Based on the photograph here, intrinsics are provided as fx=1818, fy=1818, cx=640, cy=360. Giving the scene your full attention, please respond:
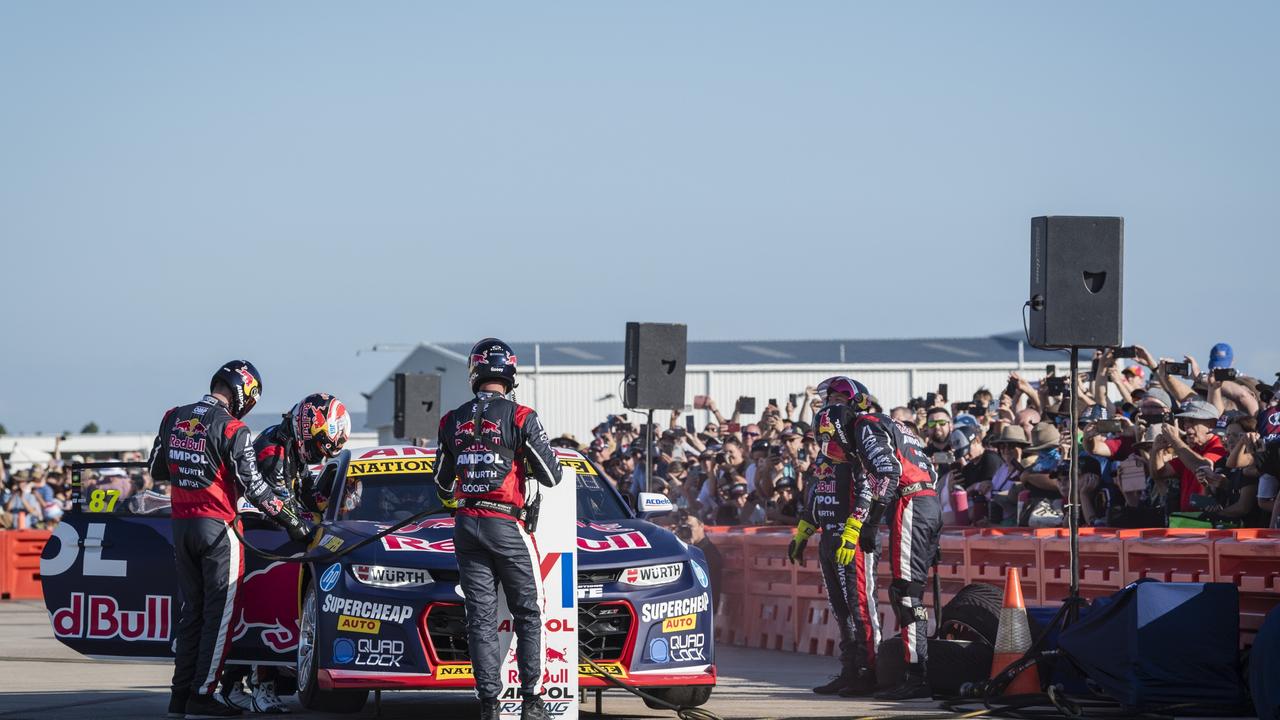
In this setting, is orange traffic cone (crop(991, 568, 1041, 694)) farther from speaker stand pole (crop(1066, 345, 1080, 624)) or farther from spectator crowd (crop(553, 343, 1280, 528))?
spectator crowd (crop(553, 343, 1280, 528))

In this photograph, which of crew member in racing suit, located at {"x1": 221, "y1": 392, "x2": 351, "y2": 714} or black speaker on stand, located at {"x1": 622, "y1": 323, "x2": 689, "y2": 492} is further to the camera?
black speaker on stand, located at {"x1": 622, "y1": 323, "x2": 689, "y2": 492}

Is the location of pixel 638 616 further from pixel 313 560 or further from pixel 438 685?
pixel 313 560

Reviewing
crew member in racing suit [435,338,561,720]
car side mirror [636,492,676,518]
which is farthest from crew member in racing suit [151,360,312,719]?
car side mirror [636,492,676,518]

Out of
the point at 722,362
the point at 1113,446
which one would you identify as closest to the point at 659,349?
the point at 1113,446

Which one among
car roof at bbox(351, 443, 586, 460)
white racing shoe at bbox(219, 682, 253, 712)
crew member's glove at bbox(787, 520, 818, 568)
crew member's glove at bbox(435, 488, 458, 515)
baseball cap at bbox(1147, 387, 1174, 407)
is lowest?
white racing shoe at bbox(219, 682, 253, 712)

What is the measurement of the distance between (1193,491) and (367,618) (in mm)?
6631

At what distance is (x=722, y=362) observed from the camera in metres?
54.9

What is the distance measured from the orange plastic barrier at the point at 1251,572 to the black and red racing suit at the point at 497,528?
410cm

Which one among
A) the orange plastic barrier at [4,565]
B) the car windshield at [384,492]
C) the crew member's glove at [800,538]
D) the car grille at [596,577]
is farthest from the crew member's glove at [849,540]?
the orange plastic barrier at [4,565]

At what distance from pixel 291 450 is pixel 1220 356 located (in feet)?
27.1

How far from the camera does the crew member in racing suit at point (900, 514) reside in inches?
453

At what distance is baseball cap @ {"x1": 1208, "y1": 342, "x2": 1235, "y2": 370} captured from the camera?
15.2 metres

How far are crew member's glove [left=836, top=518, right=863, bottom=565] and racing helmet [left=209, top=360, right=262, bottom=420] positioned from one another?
12.4ft

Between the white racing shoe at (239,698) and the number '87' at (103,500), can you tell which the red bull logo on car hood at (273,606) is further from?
the number '87' at (103,500)
